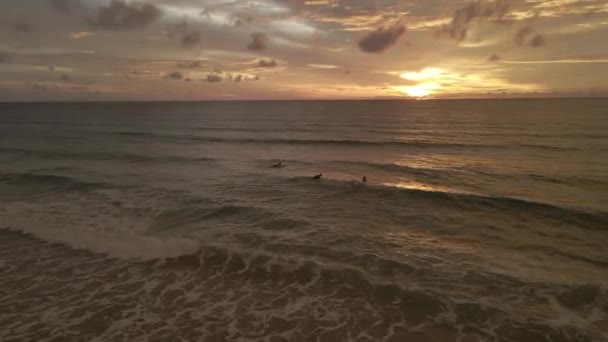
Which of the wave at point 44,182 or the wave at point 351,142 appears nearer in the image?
the wave at point 44,182

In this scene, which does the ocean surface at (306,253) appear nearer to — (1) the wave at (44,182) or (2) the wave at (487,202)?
(2) the wave at (487,202)

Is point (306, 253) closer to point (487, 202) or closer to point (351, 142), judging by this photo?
point (487, 202)

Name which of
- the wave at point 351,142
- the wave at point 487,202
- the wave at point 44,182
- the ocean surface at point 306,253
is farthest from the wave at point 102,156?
the wave at point 487,202

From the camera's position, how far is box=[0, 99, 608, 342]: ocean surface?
10.7 m

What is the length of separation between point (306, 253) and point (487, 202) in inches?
526

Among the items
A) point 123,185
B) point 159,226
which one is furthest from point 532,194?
point 123,185

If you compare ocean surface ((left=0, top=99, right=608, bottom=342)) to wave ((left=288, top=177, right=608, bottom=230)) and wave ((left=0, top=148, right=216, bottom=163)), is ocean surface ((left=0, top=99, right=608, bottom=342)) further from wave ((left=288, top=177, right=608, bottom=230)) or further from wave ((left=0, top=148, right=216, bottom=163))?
wave ((left=0, top=148, right=216, bottom=163))

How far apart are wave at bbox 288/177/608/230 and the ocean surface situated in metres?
0.15

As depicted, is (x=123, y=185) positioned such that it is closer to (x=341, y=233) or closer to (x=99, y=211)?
(x=99, y=211)

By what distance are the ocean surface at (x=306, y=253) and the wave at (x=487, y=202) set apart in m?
0.15

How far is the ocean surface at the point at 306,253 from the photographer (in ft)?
35.0

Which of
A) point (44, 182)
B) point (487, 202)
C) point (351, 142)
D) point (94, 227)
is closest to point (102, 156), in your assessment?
point (44, 182)

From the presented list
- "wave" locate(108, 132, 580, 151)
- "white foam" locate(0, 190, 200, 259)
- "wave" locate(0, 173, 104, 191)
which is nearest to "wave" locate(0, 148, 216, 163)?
"wave" locate(0, 173, 104, 191)

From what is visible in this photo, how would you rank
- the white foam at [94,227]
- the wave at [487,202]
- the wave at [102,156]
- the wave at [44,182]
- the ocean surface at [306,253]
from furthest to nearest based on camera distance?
the wave at [102,156] → the wave at [44,182] → the wave at [487,202] → the white foam at [94,227] → the ocean surface at [306,253]
